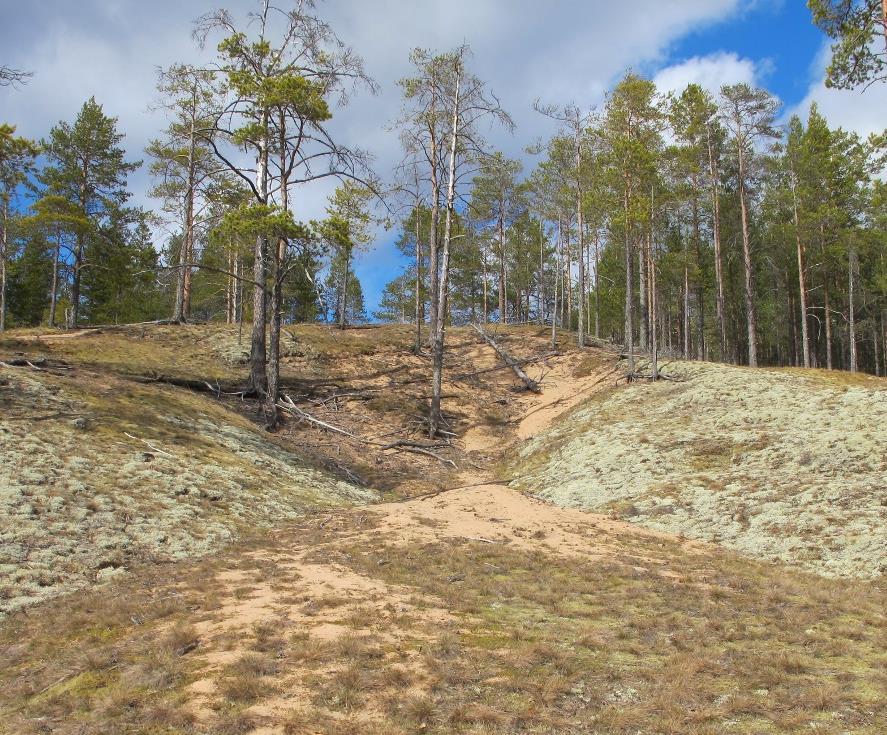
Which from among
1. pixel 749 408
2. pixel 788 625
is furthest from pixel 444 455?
pixel 788 625

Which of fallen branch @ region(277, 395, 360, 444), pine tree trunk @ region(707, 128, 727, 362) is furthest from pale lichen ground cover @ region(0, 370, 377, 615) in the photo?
pine tree trunk @ region(707, 128, 727, 362)

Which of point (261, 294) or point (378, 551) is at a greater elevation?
point (261, 294)

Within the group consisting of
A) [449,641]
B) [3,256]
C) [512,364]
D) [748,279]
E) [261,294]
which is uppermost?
[3,256]

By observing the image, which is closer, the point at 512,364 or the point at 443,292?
the point at 443,292

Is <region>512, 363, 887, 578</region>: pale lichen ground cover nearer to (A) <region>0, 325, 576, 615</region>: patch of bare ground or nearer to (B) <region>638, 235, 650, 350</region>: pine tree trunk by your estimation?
(A) <region>0, 325, 576, 615</region>: patch of bare ground

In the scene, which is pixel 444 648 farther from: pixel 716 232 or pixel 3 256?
pixel 3 256

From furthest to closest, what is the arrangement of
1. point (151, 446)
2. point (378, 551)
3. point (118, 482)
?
point (151, 446) → point (118, 482) → point (378, 551)

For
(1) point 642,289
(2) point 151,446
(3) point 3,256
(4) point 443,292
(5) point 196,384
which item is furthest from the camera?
(3) point 3,256

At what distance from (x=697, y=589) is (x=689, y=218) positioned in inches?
1140

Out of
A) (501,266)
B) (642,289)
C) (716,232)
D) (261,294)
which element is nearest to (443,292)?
(261,294)

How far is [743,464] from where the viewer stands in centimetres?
1306

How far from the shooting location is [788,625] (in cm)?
629

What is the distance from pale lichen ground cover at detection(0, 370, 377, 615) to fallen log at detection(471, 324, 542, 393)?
13238 mm

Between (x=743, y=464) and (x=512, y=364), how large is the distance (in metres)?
15.7
